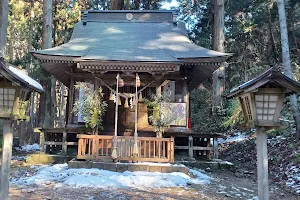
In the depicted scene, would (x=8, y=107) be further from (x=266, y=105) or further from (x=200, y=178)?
(x=200, y=178)

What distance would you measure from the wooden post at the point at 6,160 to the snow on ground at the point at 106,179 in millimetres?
2217

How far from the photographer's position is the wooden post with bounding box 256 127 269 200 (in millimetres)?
4312

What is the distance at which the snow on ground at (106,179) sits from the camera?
6820mm

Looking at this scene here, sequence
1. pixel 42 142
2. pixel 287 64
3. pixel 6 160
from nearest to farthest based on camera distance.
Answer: pixel 6 160, pixel 287 64, pixel 42 142

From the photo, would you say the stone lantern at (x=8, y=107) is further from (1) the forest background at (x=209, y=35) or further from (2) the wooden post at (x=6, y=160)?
(1) the forest background at (x=209, y=35)

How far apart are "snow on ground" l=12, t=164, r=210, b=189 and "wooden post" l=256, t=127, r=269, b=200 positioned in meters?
2.95

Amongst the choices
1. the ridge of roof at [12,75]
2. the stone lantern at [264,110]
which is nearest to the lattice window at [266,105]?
the stone lantern at [264,110]

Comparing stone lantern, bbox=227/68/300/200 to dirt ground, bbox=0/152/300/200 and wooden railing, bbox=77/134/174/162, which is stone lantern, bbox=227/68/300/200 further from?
wooden railing, bbox=77/134/174/162

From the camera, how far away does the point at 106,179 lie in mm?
7113

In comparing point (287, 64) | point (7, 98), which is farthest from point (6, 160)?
point (287, 64)

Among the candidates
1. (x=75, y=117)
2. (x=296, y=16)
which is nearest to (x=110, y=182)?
(x=75, y=117)

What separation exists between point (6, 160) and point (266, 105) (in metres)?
4.04

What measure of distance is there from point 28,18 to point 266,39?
15716 millimetres

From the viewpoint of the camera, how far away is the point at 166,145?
8.85 m
